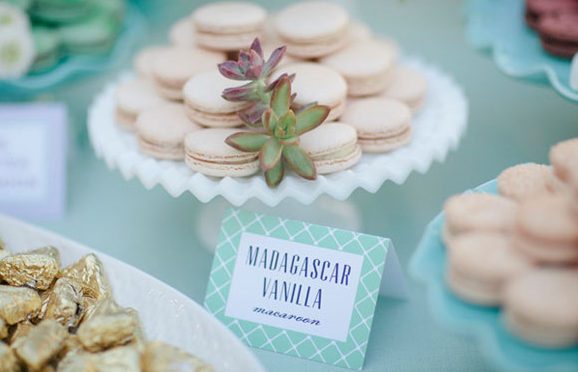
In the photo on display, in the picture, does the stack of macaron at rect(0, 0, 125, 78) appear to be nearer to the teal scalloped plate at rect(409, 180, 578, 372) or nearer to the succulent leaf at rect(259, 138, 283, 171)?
the succulent leaf at rect(259, 138, 283, 171)

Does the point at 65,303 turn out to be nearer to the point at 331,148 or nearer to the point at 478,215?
the point at 331,148

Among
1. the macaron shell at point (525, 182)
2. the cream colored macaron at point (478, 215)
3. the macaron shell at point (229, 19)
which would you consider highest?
the macaron shell at point (229, 19)

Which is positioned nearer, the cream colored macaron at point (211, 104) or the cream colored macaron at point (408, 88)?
the cream colored macaron at point (211, 104)

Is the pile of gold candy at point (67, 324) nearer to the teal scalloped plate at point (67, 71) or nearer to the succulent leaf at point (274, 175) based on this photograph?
the succulent leaf at point (274, 175)

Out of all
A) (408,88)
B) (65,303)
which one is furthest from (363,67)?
(65,303)

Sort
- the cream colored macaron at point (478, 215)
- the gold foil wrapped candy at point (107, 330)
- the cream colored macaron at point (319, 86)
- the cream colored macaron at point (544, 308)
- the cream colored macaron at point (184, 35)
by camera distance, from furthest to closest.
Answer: the cream colored macaron at point (184, 35) < the cream colored macaron at point (319, 86) < the gold foil wrapped candy at point (107, 330) < the cream colored macaron at point (478, 215) < the cream colored macaron at point (544, 308)

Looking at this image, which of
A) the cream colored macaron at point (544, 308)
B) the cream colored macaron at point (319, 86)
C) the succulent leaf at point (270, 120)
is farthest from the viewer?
the cream colored macaron at point (319, 86)

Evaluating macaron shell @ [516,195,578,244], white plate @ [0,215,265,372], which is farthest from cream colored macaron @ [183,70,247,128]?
macaron shell @ [516,195,578,244]

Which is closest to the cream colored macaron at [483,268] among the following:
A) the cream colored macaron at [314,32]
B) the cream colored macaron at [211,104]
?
the cream colored macaron at [211,104]
